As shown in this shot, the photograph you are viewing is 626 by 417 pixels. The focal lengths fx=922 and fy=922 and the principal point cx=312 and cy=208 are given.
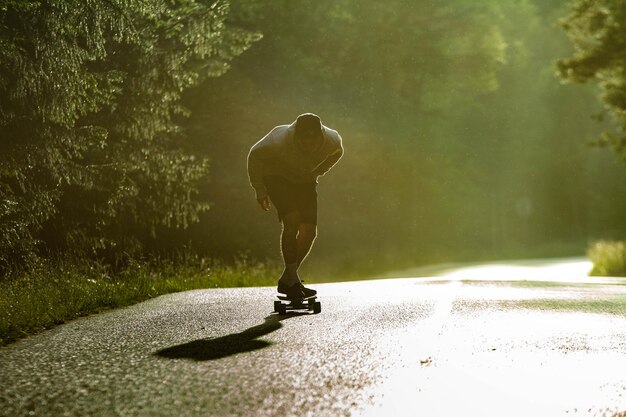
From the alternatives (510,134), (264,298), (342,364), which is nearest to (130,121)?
(264,298)

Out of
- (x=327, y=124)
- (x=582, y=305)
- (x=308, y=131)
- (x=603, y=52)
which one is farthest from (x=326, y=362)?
(x=603, y=52)

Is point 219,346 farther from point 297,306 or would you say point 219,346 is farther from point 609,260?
point 609,260

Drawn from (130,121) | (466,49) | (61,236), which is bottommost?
(61,236)

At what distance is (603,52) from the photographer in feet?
93.4

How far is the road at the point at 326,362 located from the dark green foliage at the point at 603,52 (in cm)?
1990

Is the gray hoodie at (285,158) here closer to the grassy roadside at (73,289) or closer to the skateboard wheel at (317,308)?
the skateboard wheel at (317,308)

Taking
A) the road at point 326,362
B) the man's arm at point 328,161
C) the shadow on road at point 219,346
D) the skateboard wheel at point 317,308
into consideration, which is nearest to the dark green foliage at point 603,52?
the road at point 326,362

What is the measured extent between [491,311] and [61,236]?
9317mm

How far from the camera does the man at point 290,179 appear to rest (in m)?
9.02

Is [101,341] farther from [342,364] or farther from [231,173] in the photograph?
[231,173]

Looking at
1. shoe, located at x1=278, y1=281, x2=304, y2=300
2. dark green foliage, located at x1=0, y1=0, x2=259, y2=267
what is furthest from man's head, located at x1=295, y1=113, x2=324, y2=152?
dark green foliage, located at x1=0, y1=0, x2=259, y2=267

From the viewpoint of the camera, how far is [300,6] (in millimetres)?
29797

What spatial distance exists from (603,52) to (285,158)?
21.9 m

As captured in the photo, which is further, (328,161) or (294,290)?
(328,161)
